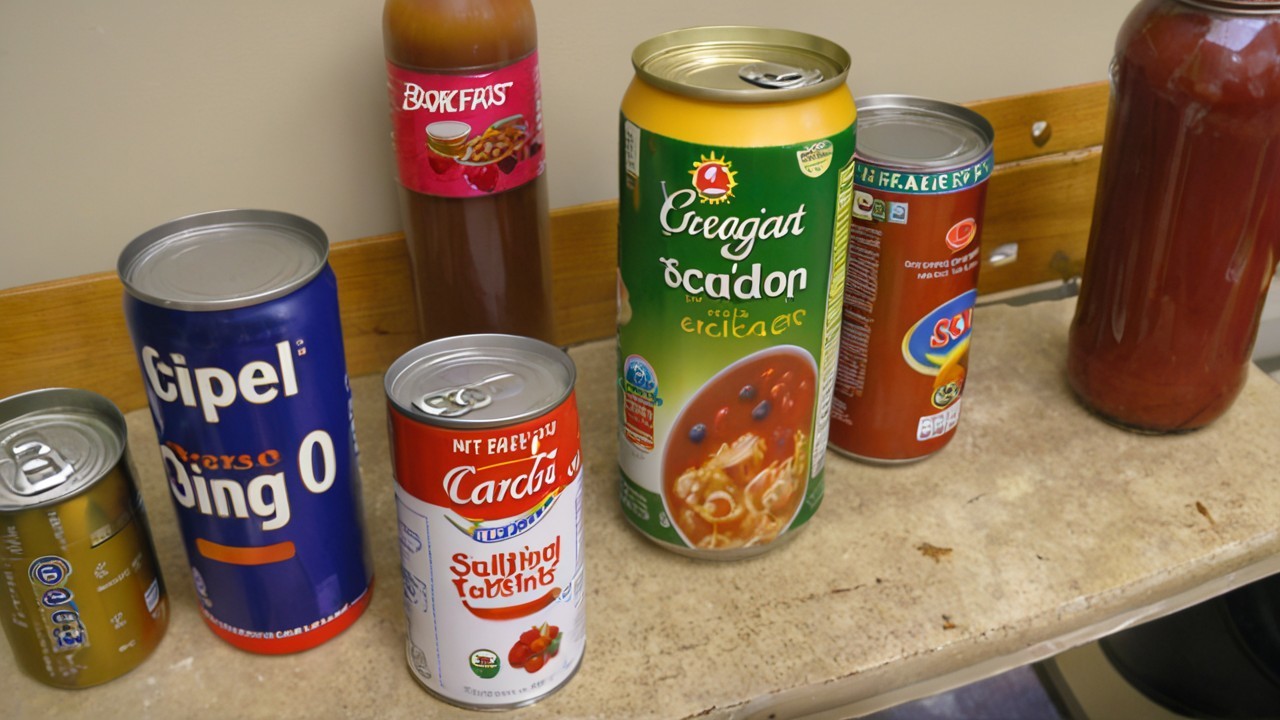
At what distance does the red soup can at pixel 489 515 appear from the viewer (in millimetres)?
614

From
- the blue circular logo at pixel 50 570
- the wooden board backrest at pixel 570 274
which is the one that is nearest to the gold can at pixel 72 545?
the blue circular logo at pixel 50 570

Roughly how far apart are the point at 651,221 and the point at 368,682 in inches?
14.0

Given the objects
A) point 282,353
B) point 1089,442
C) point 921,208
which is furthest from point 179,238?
point 1089,442

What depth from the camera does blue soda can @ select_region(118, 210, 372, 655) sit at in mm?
608

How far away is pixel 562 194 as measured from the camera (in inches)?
40.0

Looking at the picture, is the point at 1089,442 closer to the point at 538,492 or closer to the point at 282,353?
the point at 538,492

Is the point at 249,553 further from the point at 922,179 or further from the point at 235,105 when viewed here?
the point at 922,179

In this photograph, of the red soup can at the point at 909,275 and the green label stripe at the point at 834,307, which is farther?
the red soup can at the point at 909,275

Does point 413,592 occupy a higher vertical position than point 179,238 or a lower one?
lower

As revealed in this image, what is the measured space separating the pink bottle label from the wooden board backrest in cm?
16

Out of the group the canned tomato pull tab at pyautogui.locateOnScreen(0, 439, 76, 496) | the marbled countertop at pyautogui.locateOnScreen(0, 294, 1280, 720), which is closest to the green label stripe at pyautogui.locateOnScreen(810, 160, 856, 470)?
the marbled countertop at pyautogui.locateOnScreen(0, 294, 1280, 720)

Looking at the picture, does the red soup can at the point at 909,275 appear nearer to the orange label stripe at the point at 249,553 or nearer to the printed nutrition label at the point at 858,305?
the printed nutrition label at the point at 858,305

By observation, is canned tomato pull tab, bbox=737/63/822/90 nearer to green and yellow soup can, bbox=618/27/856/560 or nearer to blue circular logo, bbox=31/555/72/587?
green and yellow soup can, bbox=618/27/856/560

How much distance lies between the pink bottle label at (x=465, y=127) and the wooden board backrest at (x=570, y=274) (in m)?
0.16
